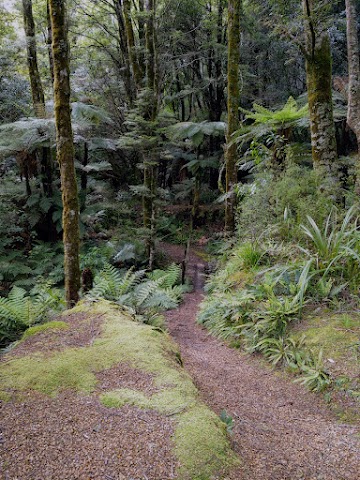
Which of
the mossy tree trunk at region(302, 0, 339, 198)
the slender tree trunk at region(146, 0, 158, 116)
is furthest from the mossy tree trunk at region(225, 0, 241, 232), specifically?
the mossy tree trunk at region(302, 0, 339, 198)

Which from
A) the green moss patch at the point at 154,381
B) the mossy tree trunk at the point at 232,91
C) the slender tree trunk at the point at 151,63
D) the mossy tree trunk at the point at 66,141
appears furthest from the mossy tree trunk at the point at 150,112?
the green moss patch at the point at 154,381

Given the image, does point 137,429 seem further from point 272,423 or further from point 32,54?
point 32,54

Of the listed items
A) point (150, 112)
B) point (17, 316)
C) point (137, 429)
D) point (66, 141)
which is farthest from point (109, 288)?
point (150, 112)

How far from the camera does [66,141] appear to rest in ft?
14.8

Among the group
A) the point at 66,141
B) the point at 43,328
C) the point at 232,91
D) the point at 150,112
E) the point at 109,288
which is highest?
the point at 232,91

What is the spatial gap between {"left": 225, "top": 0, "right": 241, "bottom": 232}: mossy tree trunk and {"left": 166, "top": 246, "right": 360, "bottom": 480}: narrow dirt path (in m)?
4.43

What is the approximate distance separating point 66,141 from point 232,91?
444 cm

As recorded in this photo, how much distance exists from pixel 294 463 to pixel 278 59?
44.4 ft

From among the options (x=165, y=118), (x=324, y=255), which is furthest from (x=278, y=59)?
(x=324, y=255)

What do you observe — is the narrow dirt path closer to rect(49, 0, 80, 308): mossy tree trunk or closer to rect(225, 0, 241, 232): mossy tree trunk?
rect(49, 0, 80, 308): mossy tree trunk

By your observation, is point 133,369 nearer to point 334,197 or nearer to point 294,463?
point 294,463

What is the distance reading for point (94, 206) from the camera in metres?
10.1

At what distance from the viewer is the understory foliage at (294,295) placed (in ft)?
12.0

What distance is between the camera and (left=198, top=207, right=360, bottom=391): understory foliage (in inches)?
144
